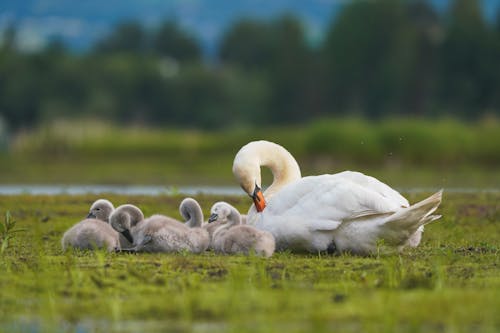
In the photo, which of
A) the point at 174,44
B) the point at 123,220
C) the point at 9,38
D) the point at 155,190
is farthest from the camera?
the point at 174,44

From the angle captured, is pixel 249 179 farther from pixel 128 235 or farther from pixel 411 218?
pixel 411 218

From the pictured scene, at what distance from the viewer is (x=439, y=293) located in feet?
21.6

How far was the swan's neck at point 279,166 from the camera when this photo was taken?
35.1ft

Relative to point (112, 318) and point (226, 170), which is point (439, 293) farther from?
point (226, 170)

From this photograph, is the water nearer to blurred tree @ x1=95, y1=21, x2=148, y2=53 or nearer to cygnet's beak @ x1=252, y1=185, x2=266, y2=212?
cygnet's beak @ x1=252, y1=185, x2=266, y2=212

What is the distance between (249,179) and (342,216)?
143cm

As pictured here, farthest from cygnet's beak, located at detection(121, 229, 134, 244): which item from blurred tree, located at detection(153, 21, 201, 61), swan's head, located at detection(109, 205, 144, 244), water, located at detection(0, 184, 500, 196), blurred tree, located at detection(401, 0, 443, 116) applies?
blurred tree, located at detection(153, 21, 201, 61)

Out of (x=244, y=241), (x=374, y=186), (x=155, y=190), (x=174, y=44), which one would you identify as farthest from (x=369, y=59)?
(x=244, y=241)

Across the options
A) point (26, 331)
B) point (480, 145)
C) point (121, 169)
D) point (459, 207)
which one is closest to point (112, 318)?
point (26, 331)

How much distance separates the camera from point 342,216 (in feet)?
29.2

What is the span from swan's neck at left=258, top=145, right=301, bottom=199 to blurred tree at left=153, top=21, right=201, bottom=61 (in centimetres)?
8785

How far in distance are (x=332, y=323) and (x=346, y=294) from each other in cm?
85

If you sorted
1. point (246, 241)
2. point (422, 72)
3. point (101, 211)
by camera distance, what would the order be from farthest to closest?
1. point (422, 72)
2. point (101, 211)
3. point (246, 241)

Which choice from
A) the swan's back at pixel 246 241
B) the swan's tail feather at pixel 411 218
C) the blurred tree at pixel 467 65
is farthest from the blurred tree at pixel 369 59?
the swan's tail feather at pixel 411 218
